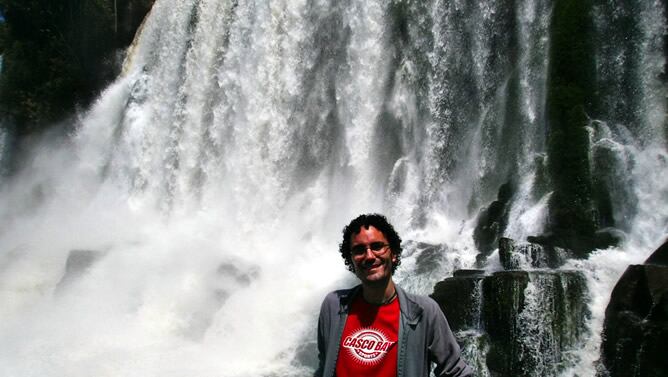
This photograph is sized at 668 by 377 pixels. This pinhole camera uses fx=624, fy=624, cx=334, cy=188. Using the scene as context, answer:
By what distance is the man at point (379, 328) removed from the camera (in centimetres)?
234

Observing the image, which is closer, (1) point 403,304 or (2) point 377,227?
(1) point 403,304

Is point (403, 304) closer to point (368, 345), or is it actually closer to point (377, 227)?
point (368, 345)

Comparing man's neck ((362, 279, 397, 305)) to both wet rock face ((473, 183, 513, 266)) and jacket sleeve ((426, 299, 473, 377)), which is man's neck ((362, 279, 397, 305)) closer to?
jacket sleeve ((426, 299, 473, 377))

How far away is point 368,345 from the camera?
7.73ft

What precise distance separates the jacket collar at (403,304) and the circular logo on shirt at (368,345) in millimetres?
110

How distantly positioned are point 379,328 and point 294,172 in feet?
44.2

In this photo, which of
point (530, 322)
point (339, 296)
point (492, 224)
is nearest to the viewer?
point (339, 296)

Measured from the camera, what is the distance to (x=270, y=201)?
15570mm

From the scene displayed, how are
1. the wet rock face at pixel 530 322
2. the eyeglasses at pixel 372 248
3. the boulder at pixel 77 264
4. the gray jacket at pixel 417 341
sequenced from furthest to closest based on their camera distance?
the boulder at pixel 77 264 → the wet rock face at pixel 530 322 → the eyeglasses at pixel 372 248 → the gray jacket at pixel 417 341

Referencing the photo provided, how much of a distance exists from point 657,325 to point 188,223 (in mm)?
12352

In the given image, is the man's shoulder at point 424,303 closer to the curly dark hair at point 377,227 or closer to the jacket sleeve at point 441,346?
the jacket sleeve at point 441,346

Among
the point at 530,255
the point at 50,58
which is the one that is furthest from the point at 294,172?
the point at 50,58

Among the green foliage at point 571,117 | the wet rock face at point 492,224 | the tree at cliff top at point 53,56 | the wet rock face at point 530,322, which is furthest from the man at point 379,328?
the tree at cliff top at point 53,56

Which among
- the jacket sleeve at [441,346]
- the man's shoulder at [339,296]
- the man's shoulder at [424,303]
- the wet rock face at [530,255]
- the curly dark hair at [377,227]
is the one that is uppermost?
the wet rock face at [530,255]
